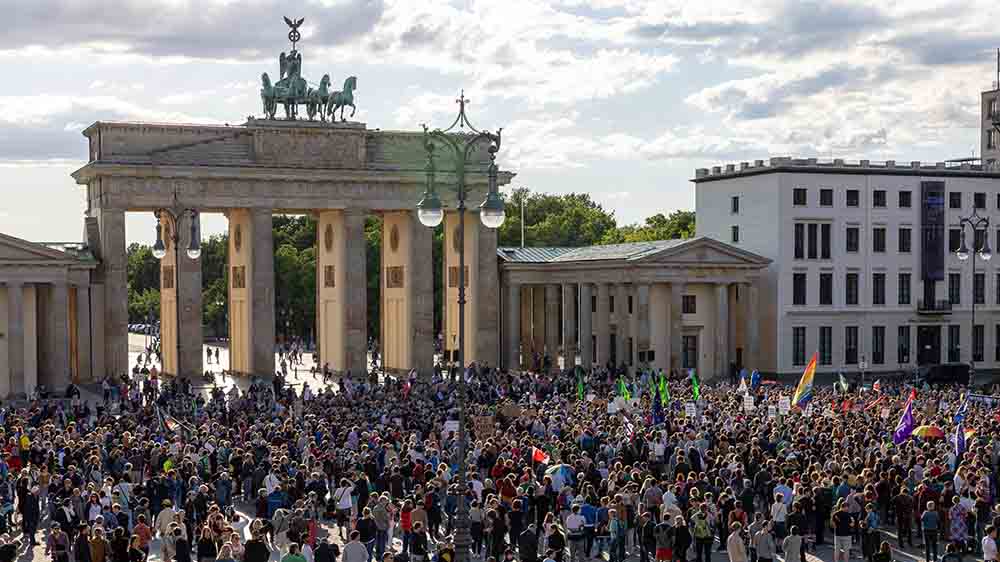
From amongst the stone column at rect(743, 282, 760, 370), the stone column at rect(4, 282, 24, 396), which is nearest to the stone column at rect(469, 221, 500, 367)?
the stone column at rect(743, 282, 760, 370)

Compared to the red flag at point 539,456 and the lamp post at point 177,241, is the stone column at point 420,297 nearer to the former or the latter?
the lamp post at point 177,241

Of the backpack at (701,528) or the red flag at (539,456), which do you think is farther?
the red flag at (539,456)

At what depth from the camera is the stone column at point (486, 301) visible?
78.6m

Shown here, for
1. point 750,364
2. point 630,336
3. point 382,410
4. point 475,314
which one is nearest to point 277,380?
point 382,410

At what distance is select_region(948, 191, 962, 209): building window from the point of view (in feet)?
276

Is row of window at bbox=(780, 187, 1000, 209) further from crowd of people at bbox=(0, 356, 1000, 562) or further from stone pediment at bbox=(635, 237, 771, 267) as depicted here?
crowd of people at bbox=(0, 356, 1000, 562)

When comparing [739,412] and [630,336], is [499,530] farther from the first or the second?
[630,336]

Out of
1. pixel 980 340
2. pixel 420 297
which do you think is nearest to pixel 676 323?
pixel 420 297

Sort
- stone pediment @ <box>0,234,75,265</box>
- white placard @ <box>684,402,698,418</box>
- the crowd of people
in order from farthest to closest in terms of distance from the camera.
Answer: stone pediment @ <box>0,234,75,265</box>
white placard @ <box>684,402,698,418</box>
the crowd of people

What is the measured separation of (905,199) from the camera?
8331 centimetres

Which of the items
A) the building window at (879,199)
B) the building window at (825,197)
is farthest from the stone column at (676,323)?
the building window at (879,199)

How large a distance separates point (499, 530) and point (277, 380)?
33966 mm

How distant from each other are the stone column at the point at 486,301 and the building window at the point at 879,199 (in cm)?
2239

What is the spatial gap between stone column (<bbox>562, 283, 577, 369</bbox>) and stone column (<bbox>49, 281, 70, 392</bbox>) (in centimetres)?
2902
